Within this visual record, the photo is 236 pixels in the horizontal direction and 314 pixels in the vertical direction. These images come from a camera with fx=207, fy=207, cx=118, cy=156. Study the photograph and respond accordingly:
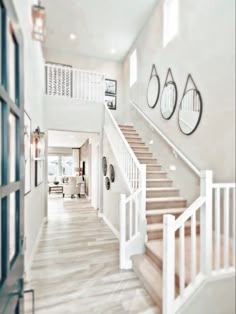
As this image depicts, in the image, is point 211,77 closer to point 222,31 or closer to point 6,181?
point 222,31

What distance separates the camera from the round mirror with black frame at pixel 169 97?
12.7 feet

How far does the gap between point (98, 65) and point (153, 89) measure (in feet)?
9.75

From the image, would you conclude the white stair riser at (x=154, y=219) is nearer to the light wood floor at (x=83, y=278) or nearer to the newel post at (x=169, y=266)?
the light wood floor at (x=83, y=278)

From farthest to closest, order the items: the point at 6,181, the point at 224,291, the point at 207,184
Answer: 1. the point at 207,184
2. the point at 224,291
3. the point at 6,181

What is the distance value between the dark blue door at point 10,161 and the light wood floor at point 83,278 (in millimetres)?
1276

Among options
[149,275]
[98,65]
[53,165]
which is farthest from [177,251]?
[53,165]

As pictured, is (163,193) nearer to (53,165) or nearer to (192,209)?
(192,209)

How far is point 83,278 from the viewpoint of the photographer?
2.55 meters

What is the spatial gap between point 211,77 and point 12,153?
6.21ft

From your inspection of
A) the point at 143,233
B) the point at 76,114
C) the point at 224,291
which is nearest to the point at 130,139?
the point at 76,114

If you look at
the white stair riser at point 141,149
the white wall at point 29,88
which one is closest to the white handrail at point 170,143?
the white stair riser at point 141,149

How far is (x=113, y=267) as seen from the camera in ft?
9.26

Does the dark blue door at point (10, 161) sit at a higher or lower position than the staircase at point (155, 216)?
higher

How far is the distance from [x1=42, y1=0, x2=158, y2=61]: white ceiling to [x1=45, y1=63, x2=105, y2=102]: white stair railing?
96 cm
